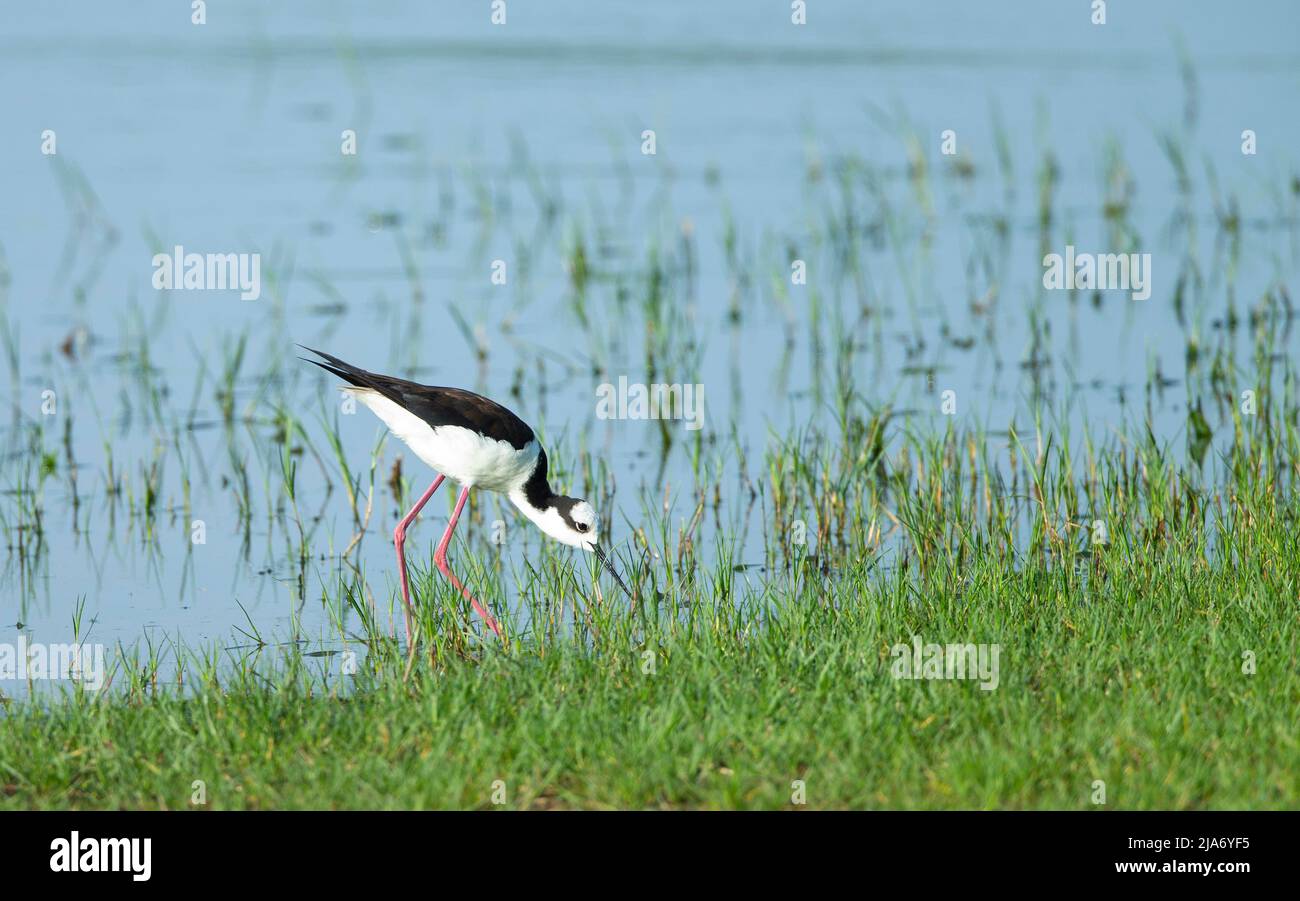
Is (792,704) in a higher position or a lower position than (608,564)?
lower

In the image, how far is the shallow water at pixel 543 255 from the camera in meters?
9.80

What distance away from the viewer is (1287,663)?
6.16 metres

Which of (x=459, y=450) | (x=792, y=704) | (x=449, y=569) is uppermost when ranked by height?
(x=459, y=450)

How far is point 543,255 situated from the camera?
46.6 ft

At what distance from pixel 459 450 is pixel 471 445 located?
0.08 metres

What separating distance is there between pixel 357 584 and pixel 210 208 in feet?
25.1

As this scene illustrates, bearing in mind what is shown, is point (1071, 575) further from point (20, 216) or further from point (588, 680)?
point (20, 216)

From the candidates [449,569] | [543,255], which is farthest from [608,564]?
[543,255]

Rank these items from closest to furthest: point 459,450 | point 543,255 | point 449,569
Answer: point 449,569, point 459,450, point 543,255

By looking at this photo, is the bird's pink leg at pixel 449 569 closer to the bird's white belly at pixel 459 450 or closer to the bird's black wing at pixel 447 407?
the bird's white belly at pixel 459 450

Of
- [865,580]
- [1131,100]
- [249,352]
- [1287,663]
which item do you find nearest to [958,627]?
[865,580]

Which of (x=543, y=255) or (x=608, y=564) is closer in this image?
(x=608, y=564)

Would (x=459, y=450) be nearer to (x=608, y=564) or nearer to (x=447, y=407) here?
(x=447, y=407)
